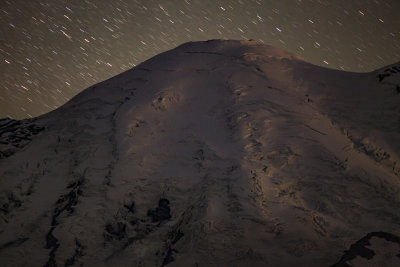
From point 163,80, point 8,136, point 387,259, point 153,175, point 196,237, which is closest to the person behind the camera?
point 387,259

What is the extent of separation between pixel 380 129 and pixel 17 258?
7711 millimetres

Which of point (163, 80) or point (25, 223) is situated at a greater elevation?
point (163, 80)

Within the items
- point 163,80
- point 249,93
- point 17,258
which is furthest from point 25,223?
point 249,93

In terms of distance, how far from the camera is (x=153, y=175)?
5.61m

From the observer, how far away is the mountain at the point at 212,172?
4414 millimetres

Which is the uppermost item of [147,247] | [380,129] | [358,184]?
[380,129]

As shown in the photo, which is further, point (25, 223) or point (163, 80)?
point (163, 80)

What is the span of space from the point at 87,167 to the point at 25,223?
4.94ft

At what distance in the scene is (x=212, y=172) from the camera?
5551 millimetres

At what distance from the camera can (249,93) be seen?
286 inches

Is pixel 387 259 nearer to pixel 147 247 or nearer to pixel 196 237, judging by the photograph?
pixel 196 237

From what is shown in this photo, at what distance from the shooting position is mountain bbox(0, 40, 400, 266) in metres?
4.41

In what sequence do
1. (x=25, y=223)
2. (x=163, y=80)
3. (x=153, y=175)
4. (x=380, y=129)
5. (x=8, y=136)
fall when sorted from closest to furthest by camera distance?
(x=25, y=223)
(x=153, y=175)
(x=380, y=129)
(x=8, y=136)
(x=163, y=80)

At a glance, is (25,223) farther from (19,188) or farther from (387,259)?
(387,259)
